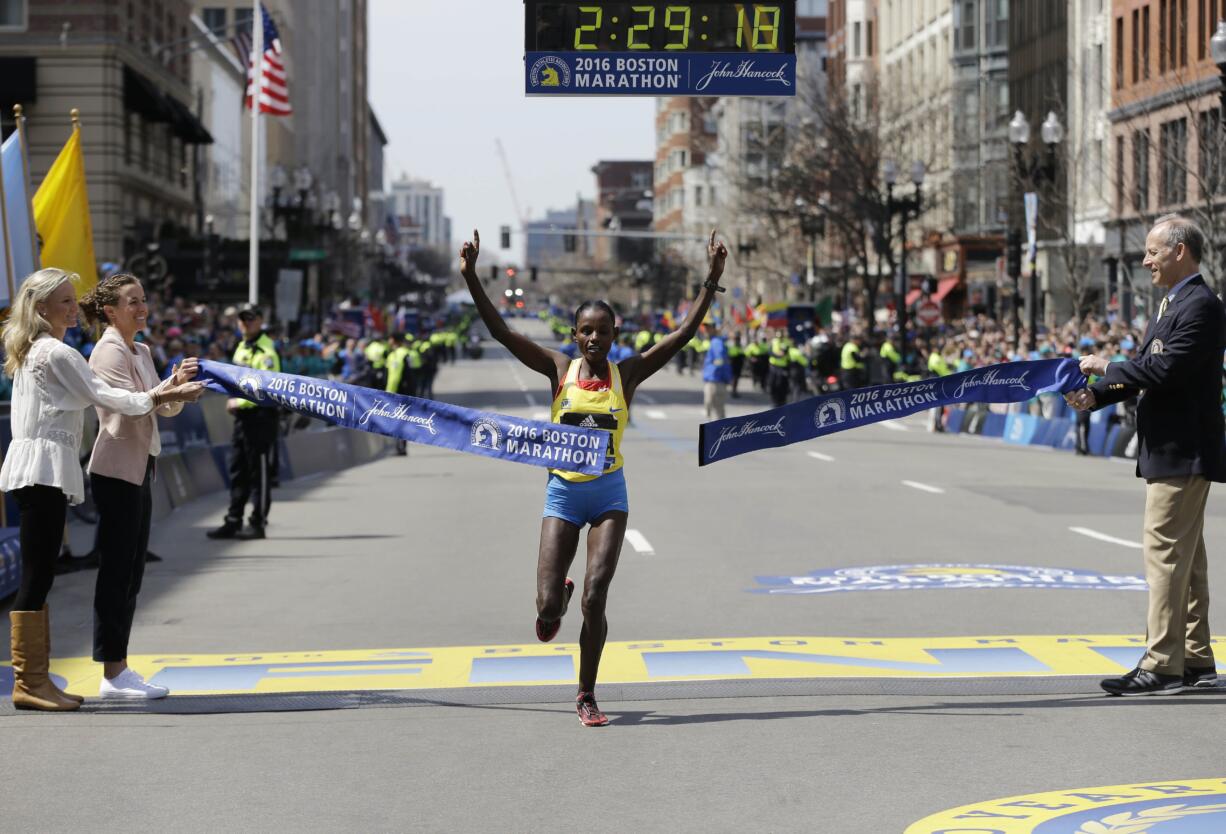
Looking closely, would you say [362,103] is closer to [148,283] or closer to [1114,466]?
[148,283]

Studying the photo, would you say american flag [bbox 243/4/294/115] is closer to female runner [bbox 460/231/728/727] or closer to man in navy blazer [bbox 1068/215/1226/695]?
female runner [bbox 460/231/728/727]

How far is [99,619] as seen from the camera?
9.46m

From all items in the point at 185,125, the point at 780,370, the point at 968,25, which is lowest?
the point at 780,370

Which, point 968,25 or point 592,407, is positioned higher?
point 968,25

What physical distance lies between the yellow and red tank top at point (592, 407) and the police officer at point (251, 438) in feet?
29.2

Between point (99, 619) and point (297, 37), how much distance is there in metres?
111

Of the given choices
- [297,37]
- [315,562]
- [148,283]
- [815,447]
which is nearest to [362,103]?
[297,37]

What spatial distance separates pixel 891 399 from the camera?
34.0 ft

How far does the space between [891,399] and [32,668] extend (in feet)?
14.5

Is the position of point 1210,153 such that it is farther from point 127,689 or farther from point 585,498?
point 127,689

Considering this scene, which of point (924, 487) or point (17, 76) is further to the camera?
point (17, 76)

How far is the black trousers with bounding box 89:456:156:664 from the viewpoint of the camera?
9.36 metres

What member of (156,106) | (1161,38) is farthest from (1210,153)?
(156,106)

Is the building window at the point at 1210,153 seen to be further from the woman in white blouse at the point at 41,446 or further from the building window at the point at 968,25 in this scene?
the building window at the point at 968,25
